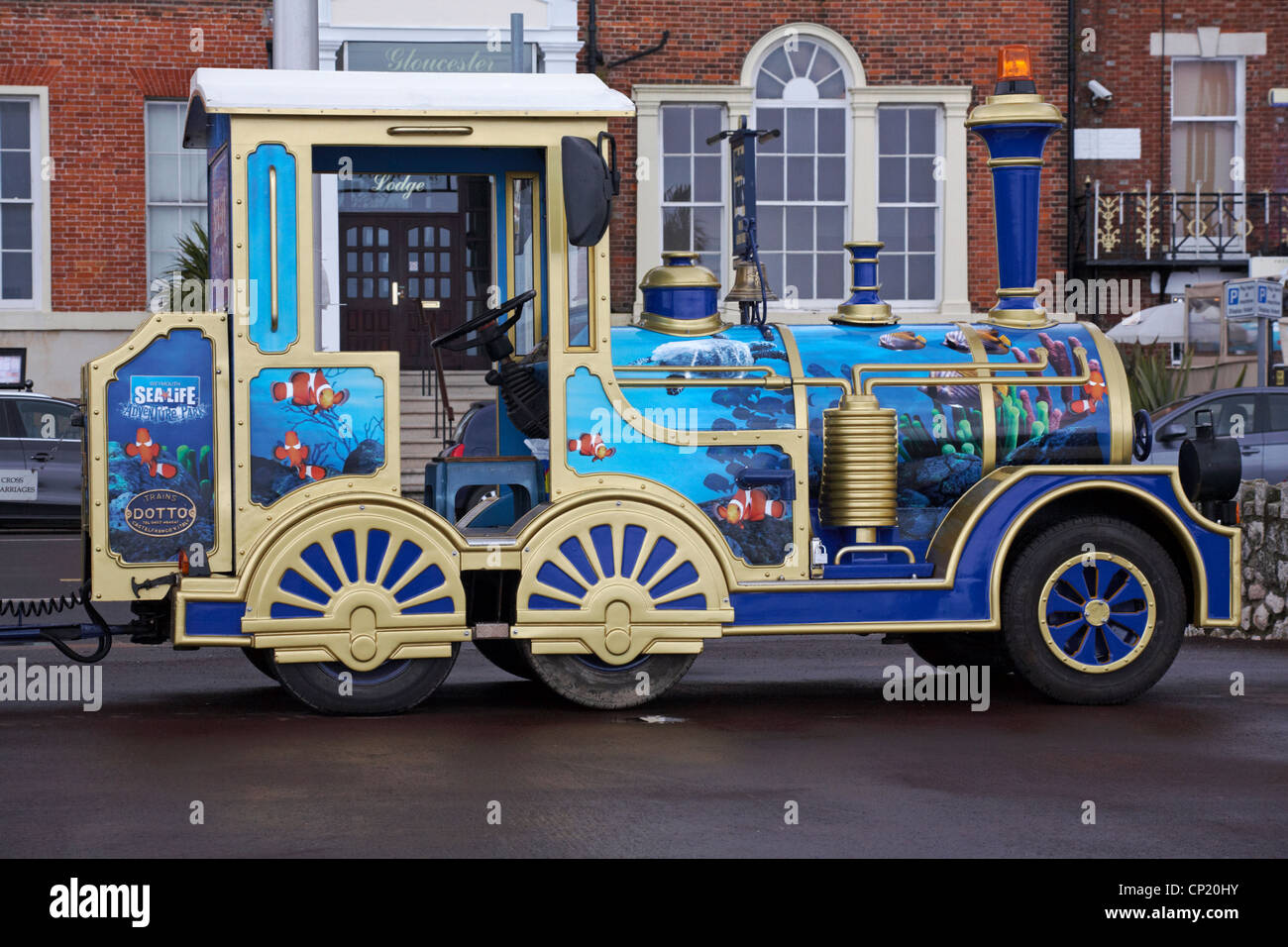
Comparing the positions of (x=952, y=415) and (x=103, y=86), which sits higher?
(x=103, y=86)

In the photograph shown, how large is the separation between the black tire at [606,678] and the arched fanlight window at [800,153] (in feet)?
51.5

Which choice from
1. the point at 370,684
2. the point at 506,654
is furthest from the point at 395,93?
the point at 506,654

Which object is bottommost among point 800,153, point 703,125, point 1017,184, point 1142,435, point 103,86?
point 1142,435

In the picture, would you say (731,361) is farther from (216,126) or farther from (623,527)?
(216,126)

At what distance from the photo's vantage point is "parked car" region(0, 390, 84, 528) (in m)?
19.7

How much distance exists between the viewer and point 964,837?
6195 mm

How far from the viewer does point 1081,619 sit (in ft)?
29.8

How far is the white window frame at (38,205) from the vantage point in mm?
22906

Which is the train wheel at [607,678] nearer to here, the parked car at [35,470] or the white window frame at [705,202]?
the parked car at [35,470]

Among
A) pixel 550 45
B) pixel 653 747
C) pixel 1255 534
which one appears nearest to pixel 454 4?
pixel 550 45

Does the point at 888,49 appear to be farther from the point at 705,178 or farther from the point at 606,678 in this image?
the point at 606,678

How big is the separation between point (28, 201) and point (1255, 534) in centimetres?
1579

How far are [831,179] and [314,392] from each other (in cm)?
1643

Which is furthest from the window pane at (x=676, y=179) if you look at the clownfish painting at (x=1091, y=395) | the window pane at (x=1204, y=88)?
the clownfish painting at (x=1091, y=395)
